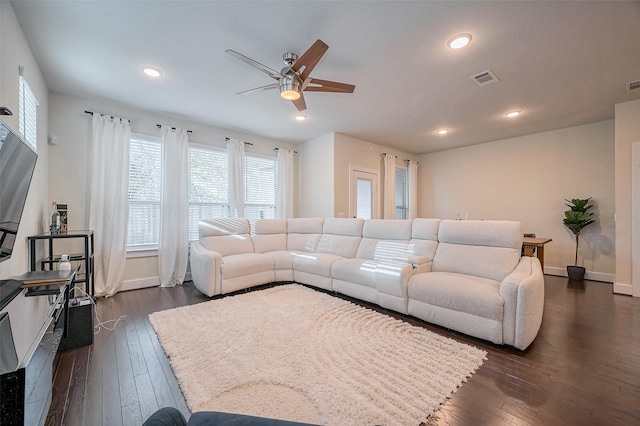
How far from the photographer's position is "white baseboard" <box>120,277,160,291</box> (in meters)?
3.72

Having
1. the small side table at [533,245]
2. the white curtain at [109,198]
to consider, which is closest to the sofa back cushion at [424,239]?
the small side table at [533,245]

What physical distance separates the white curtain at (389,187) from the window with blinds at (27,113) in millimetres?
5523

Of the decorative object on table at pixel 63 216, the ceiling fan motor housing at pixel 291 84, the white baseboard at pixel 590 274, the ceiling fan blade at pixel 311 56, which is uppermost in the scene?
the ceiling fan blade at pixel 311 56

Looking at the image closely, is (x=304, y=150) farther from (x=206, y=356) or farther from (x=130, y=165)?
(x=206, y=356)

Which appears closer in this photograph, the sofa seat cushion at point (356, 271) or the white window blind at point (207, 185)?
the sofa seat cushion at point (356, 271)

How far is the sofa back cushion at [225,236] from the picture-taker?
156 inches

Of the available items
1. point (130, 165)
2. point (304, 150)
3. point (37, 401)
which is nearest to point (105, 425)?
point (37, 401)

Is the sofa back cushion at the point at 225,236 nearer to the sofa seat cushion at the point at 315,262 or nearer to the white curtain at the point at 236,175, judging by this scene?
the white curtain at the point at 236,175

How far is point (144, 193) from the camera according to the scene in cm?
396

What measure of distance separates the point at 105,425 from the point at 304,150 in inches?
199

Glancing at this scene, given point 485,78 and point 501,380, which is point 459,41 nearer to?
point 485,78

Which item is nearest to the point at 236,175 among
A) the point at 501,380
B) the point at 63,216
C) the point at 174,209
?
the point at 174,209

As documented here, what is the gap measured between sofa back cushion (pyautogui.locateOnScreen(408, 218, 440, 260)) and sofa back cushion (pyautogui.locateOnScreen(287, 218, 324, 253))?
1.68m

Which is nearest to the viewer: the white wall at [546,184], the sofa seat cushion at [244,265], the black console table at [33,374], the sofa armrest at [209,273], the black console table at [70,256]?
the black console table at [33,374]
